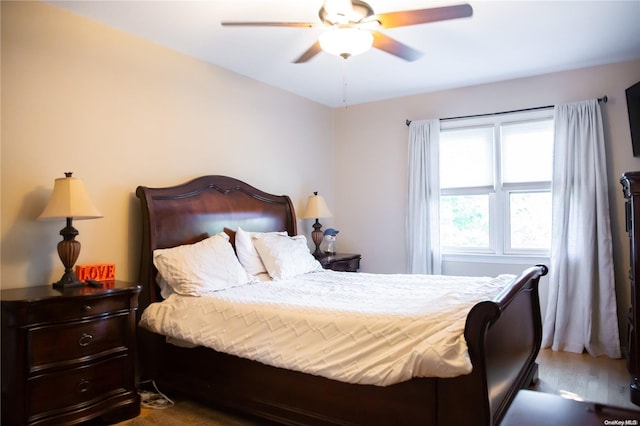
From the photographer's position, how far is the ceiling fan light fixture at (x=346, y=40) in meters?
2.44

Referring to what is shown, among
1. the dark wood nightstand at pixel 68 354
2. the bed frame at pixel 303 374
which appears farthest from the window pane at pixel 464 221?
the dark wood nightstand at pixel 68 354

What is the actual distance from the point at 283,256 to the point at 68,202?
1.68 m

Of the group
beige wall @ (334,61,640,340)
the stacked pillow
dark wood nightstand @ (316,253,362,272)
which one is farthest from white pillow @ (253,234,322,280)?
beige wall @ (334,61,640,340)

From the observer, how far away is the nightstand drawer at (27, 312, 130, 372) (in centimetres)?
224

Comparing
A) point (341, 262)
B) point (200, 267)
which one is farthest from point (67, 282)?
point (341, 262)

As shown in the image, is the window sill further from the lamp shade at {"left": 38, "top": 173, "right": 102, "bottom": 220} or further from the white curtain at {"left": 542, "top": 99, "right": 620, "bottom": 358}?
the lamp shade at {"left": 38, "top": 173, "right": 102, "bottom": 220}

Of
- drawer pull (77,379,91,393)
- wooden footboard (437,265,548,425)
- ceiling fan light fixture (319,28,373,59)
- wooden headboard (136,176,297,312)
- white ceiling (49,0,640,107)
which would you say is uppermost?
white ceiling (49,0,640,107)

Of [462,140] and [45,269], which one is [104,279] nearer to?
[45,269]

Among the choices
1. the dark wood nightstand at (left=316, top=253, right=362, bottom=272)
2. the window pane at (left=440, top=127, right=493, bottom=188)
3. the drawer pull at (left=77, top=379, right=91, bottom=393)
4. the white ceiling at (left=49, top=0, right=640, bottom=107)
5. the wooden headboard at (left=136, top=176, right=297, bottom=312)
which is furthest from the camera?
the window pane at (left=440, top=127, right=493, bottom=188)

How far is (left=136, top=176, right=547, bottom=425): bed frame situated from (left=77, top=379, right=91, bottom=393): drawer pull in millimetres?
579

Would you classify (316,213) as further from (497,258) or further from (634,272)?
(634,272)

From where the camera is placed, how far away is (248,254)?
3553mm

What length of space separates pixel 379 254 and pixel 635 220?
108 inches

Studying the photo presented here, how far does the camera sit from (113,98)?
3.11 metres
